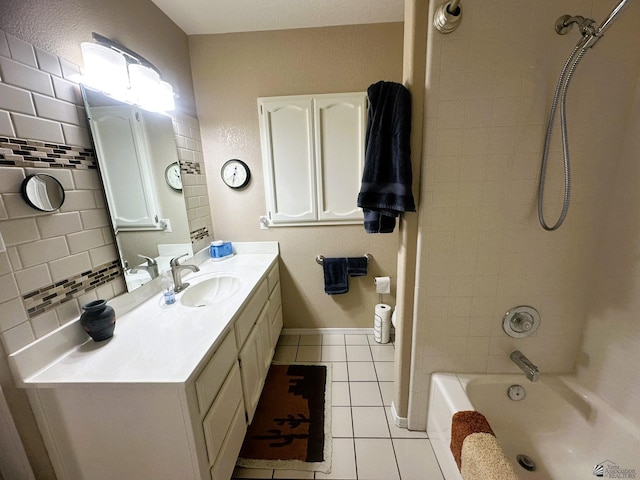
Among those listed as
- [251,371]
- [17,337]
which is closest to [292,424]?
[251,371]

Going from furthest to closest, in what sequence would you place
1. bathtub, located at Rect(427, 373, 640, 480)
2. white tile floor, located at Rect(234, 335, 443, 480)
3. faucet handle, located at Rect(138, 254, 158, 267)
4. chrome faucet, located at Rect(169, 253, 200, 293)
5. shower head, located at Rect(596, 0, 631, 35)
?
chrome faucet, located at Rect(169, 253, 200, 293), faucet handle, located at Rect(138, 254, 158, 267), white tile floor, located at Rect(234, 335, 443, 480), bathtub, located at Rect(427, 373, 640, 480), shower head, located at Rect(596, 0, 631, 35)

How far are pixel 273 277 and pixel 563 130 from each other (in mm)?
1891

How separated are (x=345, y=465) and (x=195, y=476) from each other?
2.57ft

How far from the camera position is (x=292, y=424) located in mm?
1552

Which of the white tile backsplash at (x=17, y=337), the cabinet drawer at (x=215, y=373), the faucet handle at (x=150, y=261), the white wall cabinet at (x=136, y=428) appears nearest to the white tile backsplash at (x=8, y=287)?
the white tile backsplash at (x=17, y=337)

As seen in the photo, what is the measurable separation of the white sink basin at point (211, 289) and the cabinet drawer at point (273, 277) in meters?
0.30

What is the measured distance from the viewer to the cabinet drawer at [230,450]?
104cm

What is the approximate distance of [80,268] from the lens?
107 cm

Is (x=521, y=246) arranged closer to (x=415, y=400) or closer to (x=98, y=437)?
(x=415, y=400)

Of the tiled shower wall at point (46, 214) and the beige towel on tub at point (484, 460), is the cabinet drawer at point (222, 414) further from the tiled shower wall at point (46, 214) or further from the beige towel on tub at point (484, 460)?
the beige towel on tub at point (484, 460)

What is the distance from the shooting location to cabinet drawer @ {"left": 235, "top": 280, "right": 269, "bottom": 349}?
1.34 m

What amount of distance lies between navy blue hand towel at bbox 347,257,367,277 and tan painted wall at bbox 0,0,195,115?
174 centimetres

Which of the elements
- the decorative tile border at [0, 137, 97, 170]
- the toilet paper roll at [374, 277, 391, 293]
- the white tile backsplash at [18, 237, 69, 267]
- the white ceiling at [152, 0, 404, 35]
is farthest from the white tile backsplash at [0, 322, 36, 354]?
the toilet paper roll at [374, 277, 391, 293]

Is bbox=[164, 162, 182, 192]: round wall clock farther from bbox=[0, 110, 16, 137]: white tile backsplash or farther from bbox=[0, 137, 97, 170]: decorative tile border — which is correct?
bbox=[0, 110, 16, 137]: white tile backsplash
